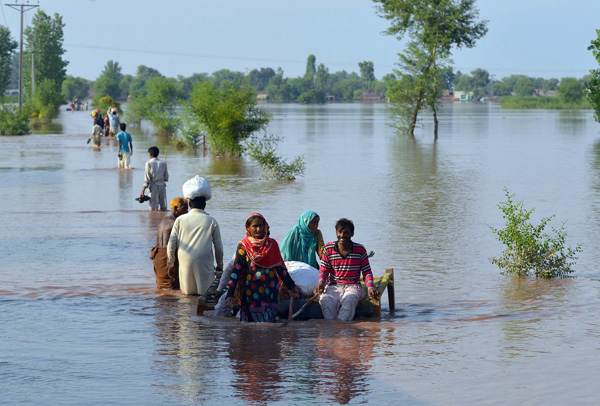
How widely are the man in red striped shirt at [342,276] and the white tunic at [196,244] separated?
1.30 meters

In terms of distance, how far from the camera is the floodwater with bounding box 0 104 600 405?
6.67 meters

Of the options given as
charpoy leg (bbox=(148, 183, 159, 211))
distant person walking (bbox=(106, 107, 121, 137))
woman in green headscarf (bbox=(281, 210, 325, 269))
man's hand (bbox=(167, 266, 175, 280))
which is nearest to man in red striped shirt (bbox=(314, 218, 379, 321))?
woman in green headscarf (bbox=(281, 210, 325, 269))

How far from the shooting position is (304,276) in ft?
28.6

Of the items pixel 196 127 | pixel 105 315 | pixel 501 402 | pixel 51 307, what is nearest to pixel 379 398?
pixel 501 402

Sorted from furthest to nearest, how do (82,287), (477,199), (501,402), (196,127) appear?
(196,127) → (477,199) → (82,287) → (501,402)

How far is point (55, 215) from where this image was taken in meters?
16.6

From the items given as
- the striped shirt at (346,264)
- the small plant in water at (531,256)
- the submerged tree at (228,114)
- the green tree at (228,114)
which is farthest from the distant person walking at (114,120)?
the striped shirt at (346,264)

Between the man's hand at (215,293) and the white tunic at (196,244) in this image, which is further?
the white tunic at (196,244)

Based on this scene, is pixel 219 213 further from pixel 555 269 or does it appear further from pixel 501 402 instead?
pixel 501 402

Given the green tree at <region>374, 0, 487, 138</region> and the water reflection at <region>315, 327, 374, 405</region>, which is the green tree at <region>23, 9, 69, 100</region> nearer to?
the green tree at <region>374, 0, 487, 138</region>

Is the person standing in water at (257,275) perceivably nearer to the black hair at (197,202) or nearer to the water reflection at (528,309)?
the black hair at (197,202)

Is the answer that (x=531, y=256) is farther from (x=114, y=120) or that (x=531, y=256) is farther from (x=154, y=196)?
(x=114, y=120)

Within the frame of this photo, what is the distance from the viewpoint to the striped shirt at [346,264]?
8.44 metres

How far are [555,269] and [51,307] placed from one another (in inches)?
248
